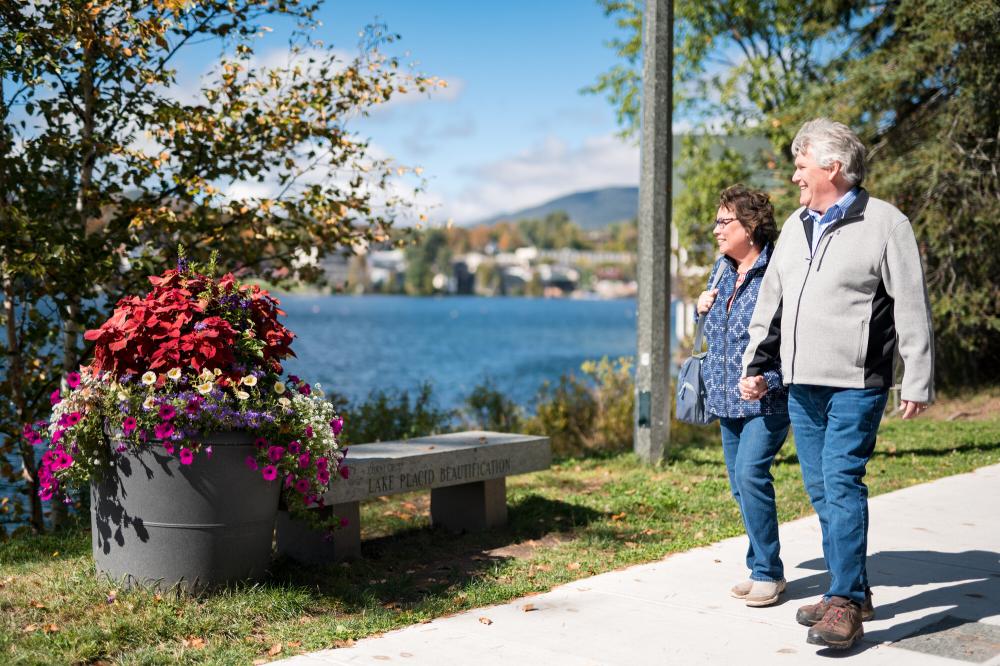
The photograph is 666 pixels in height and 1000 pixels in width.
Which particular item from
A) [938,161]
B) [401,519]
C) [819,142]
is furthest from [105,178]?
[938,161]

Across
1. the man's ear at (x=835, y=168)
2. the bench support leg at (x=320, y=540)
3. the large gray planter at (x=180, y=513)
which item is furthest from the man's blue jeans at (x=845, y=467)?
the bench support leg at (x=320, y=540)

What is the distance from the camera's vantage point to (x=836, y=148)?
4.59 metres

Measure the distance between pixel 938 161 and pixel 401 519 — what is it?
9.81 metres

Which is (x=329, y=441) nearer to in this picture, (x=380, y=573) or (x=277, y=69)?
(x=380, y=573)

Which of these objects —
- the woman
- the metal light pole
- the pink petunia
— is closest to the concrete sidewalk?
the woman

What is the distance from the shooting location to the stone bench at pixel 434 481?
6066 millimetres

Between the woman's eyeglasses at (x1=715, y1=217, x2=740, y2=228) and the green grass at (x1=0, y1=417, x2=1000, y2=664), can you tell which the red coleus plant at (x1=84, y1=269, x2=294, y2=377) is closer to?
the green grass at (x1=0, y1=417, x2=1000, y2=664)

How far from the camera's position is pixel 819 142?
4.62m

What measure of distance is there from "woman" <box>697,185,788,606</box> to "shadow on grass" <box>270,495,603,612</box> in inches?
60.6

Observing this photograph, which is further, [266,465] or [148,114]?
[148,114]

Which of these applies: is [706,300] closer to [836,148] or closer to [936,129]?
[836,148]

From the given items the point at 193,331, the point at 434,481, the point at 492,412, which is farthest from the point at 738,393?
the point at 492,412

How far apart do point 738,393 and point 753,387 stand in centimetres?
27

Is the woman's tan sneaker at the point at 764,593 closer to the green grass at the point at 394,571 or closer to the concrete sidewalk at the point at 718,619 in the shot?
the concrete sidewalk at the point at 718,619
